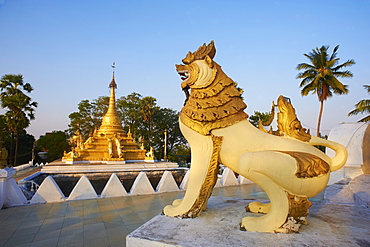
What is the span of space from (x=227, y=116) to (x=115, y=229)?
2864 mm

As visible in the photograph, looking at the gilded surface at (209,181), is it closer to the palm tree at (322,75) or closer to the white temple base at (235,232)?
the white temple base at (235,232)

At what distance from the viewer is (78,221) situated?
4.46 m

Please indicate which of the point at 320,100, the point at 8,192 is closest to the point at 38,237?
the point at 8,192

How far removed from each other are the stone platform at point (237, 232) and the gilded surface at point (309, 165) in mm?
663

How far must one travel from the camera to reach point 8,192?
5559 millimetres

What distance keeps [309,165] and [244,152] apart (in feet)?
2.32

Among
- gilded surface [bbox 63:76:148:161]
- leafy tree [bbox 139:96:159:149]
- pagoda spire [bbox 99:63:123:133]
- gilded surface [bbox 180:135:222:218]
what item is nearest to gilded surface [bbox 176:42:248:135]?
gilded surface [bbox 180:135:222:218]

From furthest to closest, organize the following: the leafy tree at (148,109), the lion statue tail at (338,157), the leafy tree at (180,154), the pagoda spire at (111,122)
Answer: the leafy tree at (180,154), the leafy tree at (148,109), the pagoda spire at (111,122), the lion statue tail at (338,157)

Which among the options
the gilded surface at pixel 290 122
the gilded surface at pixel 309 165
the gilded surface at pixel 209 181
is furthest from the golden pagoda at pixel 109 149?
the gilded surface at pixel 309 165

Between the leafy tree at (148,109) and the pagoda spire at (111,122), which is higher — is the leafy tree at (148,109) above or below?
above

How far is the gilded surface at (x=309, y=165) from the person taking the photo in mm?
2381

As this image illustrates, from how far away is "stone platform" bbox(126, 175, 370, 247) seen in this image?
227 cm

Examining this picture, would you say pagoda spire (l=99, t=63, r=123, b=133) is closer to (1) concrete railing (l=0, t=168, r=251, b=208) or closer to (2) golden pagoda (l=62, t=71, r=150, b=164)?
(2) golden pagoda (l=62, t=71, r=150, b=164)

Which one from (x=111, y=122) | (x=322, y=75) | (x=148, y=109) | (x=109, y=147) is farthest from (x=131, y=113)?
(x=322, y=75)
